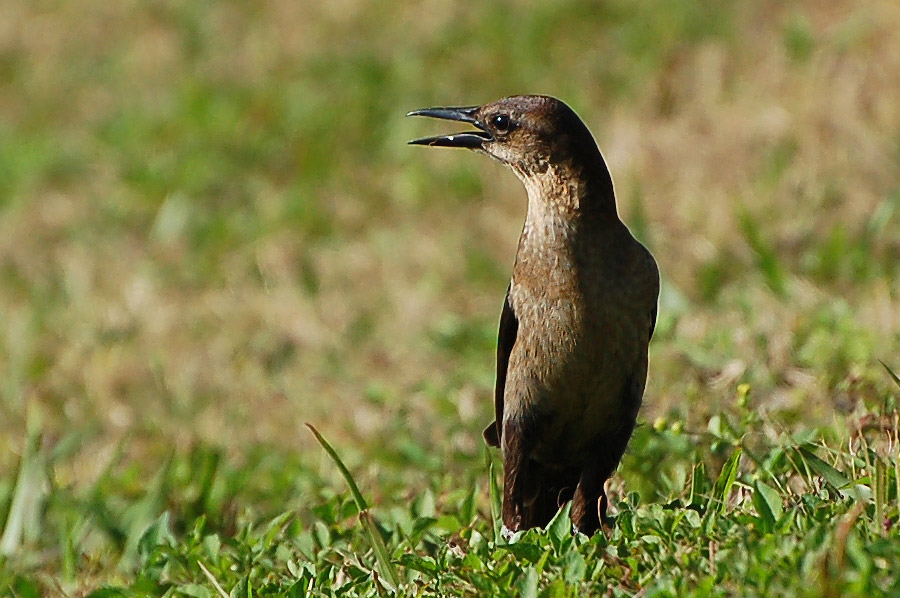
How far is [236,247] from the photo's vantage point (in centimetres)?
949

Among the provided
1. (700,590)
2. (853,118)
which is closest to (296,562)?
(700,590)

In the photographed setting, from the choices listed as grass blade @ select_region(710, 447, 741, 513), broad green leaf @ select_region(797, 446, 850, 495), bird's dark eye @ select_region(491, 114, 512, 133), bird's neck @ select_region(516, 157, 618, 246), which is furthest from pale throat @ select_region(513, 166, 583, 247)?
broad green leaf @ select_region(797, 446, 850, 495)

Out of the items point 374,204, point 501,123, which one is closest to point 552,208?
point 501,123

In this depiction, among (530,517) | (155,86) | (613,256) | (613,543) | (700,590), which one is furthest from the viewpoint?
(155,86)

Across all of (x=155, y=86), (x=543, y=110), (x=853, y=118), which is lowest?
(x=155, y=86)

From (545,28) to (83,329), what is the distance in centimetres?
411

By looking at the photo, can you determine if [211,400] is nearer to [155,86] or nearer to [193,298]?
[193,298]

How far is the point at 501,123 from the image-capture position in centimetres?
475

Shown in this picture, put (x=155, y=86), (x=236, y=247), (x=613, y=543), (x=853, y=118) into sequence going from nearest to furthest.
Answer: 1. (x=613, y=543)
2. (x=853, y=118)
3. (x=236, y=247)
4. (x=155, y=86)

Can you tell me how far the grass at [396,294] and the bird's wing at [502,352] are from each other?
0.25 meters

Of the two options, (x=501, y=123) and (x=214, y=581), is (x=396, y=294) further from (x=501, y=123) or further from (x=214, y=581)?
(x=214, y=581)

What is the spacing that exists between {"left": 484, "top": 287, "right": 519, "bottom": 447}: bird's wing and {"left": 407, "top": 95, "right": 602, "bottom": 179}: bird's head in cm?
44

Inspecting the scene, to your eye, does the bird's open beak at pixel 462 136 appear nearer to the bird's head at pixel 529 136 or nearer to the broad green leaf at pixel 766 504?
the bird's head at pixel 529 136

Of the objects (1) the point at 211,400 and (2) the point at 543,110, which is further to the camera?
(1) the point at 211,400
